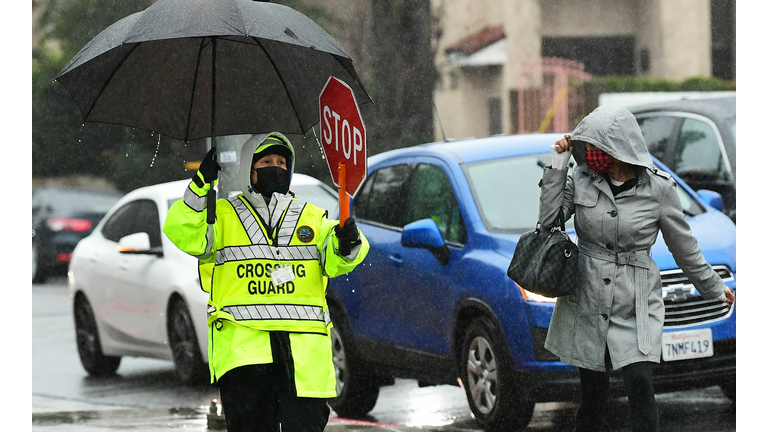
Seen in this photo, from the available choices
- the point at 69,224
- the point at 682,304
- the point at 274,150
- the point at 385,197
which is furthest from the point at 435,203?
the point at 69,224

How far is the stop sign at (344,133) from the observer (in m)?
4.57

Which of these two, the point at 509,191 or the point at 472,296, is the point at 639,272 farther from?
the point at 509,191

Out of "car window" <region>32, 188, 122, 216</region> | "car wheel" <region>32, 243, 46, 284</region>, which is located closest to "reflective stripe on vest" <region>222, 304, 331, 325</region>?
"car window" <region>32, 188, 122, 216</region>

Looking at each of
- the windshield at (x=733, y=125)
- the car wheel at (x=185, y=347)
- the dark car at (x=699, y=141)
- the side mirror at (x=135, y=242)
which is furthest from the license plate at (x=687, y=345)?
the side mirror at (x=135, y=242)

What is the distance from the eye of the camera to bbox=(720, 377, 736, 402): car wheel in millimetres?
7672

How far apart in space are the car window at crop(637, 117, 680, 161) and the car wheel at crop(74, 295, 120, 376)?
4.71m

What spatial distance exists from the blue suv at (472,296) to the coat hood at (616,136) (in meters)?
1.53

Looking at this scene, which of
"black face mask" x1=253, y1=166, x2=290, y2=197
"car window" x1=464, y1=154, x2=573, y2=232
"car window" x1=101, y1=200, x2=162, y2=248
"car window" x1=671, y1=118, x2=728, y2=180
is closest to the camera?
"black face mask" x1=253, y1=166, x2=290, y2=197

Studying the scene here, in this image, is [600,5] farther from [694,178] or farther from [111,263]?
[111,263]

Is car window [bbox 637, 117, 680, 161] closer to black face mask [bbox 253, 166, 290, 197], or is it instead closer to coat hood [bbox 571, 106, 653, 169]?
coat hood [bbox 571, 106, 653, 169]

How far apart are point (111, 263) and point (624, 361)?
556cm

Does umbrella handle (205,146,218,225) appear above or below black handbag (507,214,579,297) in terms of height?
above

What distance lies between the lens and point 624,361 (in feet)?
17.4

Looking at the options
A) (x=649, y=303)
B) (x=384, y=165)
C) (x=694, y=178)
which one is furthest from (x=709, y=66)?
(x=649, y=303)
